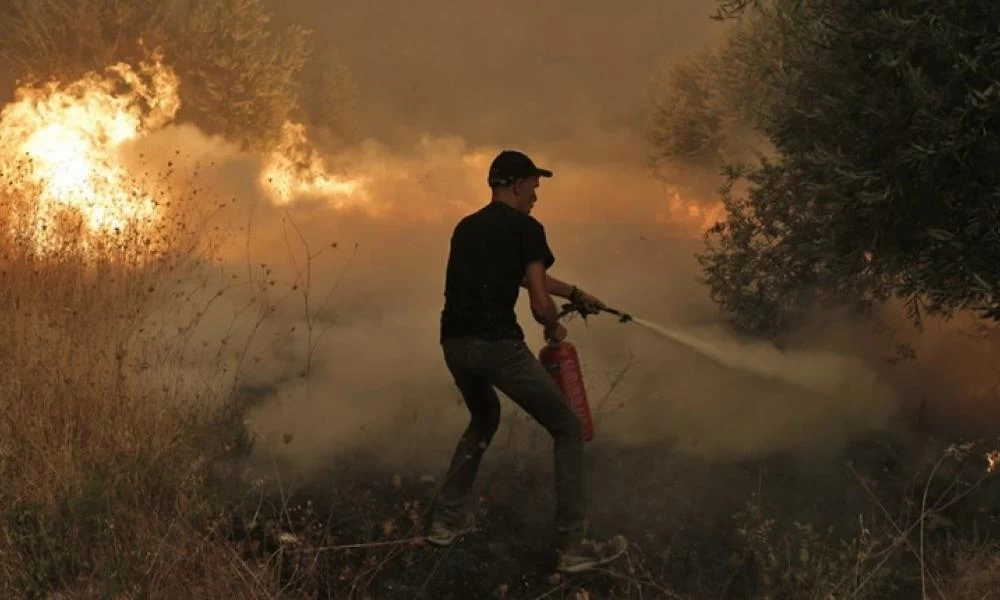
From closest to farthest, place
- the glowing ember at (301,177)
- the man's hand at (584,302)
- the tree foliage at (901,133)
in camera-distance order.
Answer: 1. the tree foliage at (901,133)
2. the man's hand at (584,302)
3. the glowing ember at (301,177)

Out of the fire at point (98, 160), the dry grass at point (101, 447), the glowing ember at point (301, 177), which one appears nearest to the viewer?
the dry grass at point (101, 447)

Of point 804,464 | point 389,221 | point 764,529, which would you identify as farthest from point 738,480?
point 389,221

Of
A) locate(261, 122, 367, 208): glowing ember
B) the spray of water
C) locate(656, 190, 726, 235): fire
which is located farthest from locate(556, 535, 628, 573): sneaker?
locate(656, 190, 726, 235): fire

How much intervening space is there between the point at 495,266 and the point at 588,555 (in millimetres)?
1502

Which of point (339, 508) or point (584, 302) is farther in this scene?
point (339, 508)

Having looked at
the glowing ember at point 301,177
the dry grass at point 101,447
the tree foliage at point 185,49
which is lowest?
the dry grass at point 101,447

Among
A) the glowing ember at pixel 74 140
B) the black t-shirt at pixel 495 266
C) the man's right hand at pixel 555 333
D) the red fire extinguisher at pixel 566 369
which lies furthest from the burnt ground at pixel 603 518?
the glowing ember at pixel 74 140

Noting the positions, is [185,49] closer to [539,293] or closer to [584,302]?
[584,302]

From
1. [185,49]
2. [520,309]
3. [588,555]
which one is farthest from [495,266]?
[185,49]

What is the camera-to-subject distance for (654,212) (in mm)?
17938

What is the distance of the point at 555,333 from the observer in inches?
170

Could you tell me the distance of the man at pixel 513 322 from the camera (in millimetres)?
4066

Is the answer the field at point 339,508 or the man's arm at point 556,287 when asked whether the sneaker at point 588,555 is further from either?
the man's arm at point 556,287

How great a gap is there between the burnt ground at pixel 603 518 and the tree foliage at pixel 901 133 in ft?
4.09
